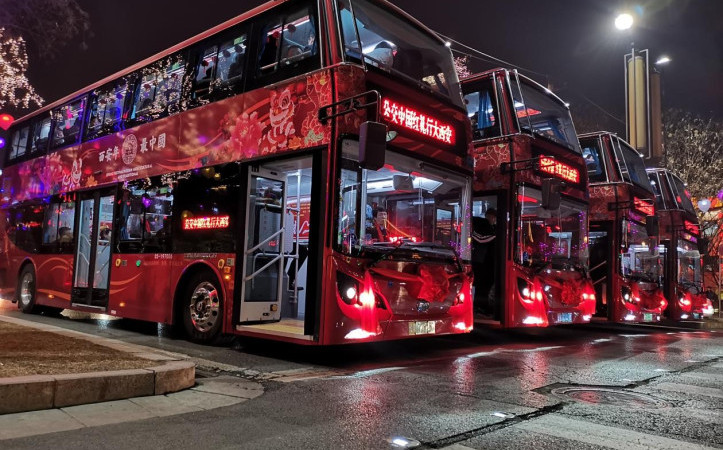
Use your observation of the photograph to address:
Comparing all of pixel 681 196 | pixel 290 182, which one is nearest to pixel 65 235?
pixel 290 182

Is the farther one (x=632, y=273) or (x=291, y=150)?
(x=632, y=273)

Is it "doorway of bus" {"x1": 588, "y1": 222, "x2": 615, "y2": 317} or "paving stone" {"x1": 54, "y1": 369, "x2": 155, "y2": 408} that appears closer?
"paving stone" {"x1": 54, "y1": 369, "x2": 155, "y2": 408}

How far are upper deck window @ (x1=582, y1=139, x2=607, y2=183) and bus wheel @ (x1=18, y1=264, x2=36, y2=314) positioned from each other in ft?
44.6

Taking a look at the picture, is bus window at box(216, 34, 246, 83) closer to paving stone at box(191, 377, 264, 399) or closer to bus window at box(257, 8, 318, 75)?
bus window at box(257, 8, 318, 75)

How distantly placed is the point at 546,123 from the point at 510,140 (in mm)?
1393

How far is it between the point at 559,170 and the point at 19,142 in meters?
13.7

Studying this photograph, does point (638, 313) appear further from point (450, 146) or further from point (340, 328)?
point (340, 328)

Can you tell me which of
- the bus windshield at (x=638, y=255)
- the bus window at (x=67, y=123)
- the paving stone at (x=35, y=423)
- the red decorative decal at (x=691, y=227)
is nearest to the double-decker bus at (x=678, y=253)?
the red decorative decal at (x=691, y=227)

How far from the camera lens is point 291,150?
22.7ft

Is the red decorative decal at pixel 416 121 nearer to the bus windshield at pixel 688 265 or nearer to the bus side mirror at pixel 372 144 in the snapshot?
the bus side mirror at pixel 372 144

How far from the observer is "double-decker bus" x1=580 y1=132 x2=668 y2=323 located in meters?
12.2

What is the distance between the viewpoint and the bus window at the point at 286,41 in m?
6.95

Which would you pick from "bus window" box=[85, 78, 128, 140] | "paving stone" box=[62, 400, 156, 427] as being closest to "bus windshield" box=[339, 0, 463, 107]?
"paving stone" box=[62, 400, 156, 427]

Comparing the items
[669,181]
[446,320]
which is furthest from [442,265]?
[669,181]
